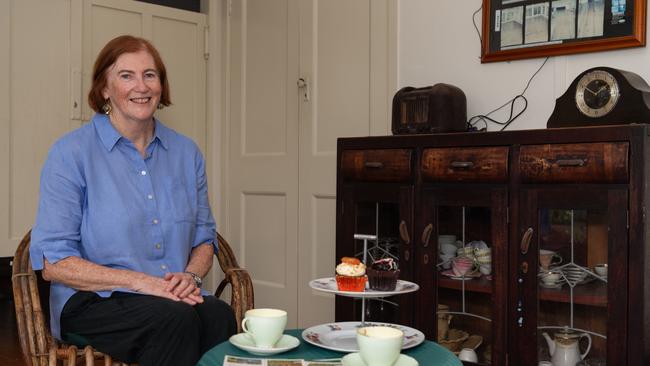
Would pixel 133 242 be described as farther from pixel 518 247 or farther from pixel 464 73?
pixel 464 73

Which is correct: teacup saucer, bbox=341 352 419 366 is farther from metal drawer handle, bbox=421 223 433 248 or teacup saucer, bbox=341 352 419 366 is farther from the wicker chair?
metal drawer handle, bbox=421 223 433 248

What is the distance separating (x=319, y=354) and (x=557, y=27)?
164 centimetres

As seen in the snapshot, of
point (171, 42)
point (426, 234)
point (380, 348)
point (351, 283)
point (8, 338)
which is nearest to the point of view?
point (380, 348)

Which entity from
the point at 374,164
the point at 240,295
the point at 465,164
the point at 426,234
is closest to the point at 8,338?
the point at 240,295

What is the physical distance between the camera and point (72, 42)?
11.9 feet

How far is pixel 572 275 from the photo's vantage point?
2.18 meters

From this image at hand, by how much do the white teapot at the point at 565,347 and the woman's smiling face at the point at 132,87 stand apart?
4.67ft

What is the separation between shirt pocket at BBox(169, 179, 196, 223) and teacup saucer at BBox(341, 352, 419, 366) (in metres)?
0.90

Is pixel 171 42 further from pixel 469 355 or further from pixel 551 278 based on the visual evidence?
pixel 551 278

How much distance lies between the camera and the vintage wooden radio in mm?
2670

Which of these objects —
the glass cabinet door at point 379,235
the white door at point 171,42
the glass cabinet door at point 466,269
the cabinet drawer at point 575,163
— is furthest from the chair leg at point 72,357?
the white door at point 171,42

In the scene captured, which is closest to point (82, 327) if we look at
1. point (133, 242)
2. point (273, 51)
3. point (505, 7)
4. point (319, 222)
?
point (133, 242)

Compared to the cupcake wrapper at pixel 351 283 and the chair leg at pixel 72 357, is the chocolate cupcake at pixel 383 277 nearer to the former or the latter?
the cupcake wrapper at pixel 351 283

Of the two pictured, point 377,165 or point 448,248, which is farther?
point 377,165
